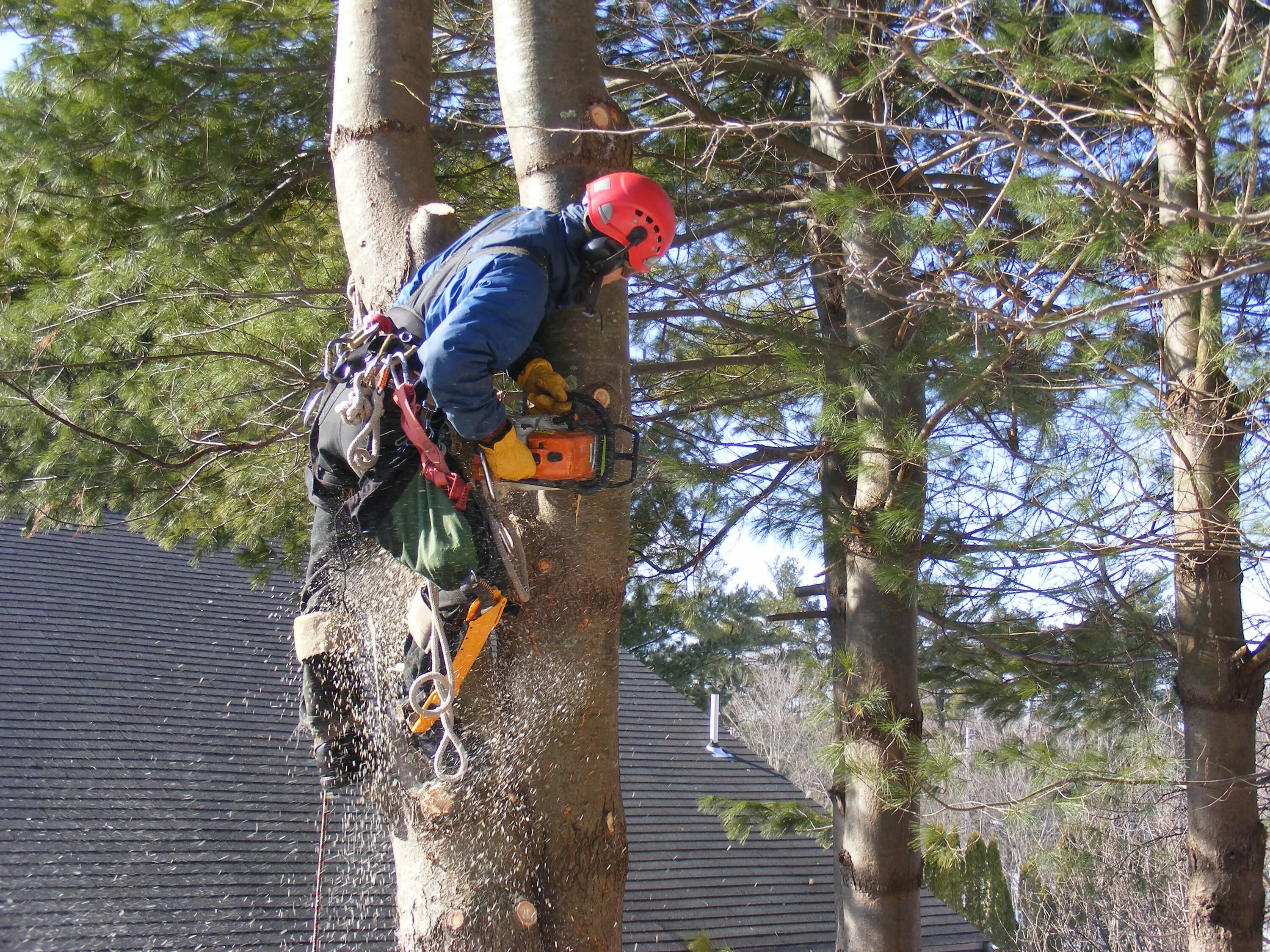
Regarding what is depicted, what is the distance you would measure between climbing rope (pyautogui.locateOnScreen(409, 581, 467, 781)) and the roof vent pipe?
7.08 m

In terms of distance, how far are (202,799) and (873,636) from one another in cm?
414

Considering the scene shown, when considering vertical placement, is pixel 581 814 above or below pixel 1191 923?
above

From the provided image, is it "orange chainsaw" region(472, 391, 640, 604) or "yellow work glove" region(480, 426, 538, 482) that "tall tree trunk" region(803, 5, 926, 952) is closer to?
"orange chainsaw" region(472, 391, 640, 604)

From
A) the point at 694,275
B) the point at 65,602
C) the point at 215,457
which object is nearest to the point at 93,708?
the point at 65,602

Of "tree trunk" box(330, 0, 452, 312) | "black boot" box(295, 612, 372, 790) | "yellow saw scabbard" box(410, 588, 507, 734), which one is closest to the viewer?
"yellow saw scabbard" box(410, 588, 507, 734)

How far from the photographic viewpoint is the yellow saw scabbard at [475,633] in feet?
9.07

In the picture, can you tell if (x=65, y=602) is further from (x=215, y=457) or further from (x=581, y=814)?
(x=581, y=814)

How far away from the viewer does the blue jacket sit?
8.62ft

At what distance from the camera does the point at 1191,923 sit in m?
4.68

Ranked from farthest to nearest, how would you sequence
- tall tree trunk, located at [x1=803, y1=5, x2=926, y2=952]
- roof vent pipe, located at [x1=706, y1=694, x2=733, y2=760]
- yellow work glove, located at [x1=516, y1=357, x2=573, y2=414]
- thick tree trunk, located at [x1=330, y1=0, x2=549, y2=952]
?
1. roof vent pipe, located at [x1=706, y1=694, x2=733, y2=760]
2. tall tree trunk, located at [x1=803, y1=5, x2=926, y2=952]
3. yellow work glove, located at [x1=516, y1=357, x2=573, y2=414]
4. thick tree trunk, located at [x1=330, y1=0, x2=549, y2=952]

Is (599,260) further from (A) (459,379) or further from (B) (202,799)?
(B) (202,799)

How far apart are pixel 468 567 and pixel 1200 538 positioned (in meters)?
3.17

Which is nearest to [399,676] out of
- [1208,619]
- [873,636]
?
[873,636]

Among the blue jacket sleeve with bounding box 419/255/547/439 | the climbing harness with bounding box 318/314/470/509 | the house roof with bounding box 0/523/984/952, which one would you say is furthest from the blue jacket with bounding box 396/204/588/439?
the house roof with bounding box 0/523/984/952
